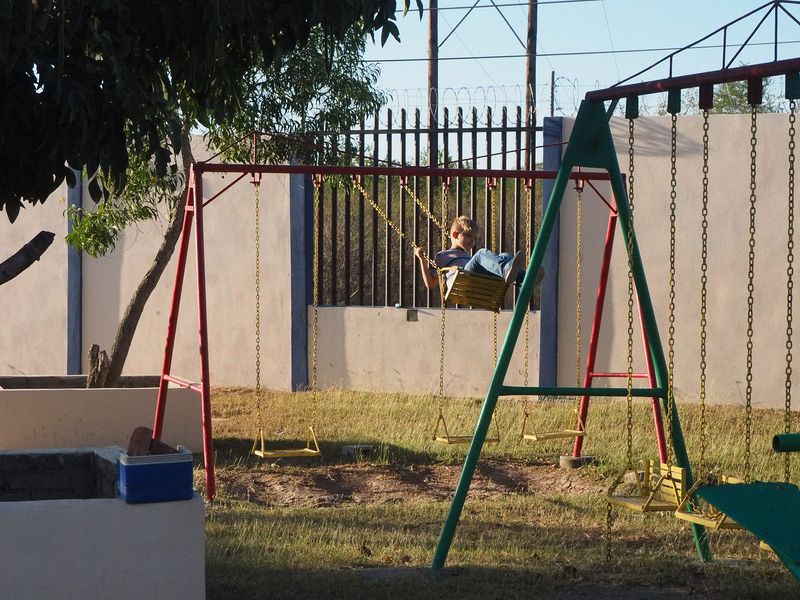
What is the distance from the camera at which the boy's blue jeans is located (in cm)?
807

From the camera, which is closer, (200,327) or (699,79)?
(699,79)

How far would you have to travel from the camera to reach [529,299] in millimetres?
5414

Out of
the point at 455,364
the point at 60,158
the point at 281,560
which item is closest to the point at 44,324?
the point at 455,364

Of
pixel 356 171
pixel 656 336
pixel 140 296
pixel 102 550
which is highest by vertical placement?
pixel 356 171

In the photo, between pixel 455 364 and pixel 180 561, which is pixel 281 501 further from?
pixel 455 364

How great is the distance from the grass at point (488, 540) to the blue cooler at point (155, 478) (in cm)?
76

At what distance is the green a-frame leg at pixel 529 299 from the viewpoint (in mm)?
5277

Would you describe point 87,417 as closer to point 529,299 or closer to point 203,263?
point 203,263

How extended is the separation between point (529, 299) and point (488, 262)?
2754 mm

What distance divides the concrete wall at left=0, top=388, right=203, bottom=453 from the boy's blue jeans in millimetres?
2365

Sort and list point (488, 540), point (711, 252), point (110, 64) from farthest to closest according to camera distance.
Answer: point (711, 252), point (488, 540), point (110, 64)

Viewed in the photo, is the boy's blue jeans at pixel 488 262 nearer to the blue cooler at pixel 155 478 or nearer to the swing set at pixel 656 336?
the swing set at pixel 656 336

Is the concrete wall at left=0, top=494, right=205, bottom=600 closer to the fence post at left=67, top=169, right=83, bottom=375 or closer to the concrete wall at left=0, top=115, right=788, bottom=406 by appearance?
the concrete wall at left=0, top=115, right=788, bottom=406

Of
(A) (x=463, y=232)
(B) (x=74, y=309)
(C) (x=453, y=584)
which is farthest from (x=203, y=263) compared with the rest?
(B) (x=74, y=309)
